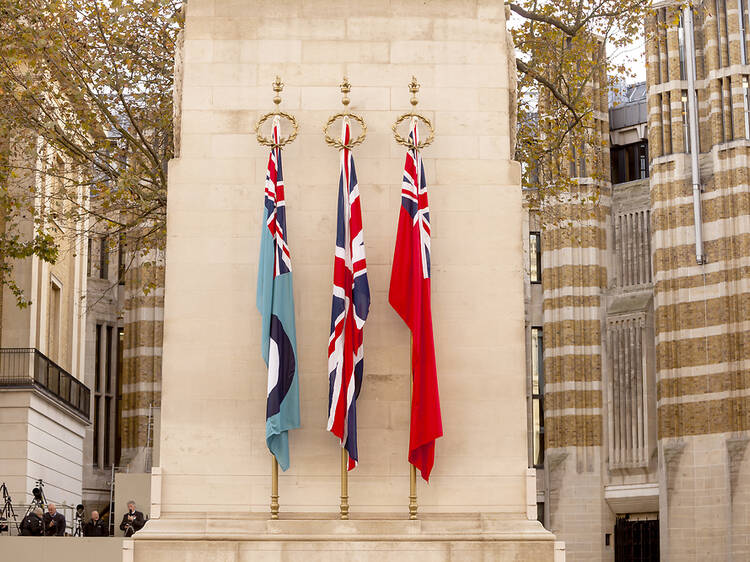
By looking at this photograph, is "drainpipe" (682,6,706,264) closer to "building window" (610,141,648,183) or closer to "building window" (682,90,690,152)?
"building window" (682,90,690,152)

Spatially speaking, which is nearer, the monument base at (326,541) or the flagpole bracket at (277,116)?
the monument base at (326,541)

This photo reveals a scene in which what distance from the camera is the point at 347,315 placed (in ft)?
44.2

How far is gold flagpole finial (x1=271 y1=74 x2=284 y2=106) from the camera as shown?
14.1m

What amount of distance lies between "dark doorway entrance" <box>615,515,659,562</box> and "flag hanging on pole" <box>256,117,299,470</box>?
3249 cm

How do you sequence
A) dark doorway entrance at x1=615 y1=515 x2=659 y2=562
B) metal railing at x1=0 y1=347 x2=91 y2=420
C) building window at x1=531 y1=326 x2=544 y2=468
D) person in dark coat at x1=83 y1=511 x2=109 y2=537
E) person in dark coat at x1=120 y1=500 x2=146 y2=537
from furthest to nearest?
building window at x1=531 y1=326 x2=544 y2=468, dark doorway entrance at x1=615 y1=515 x2=659 y2=562, metal railing at x1=0 y1=347 x2=91 y2=420, person in dark coat at x1=83 y1=511 x2=109 y2=537, person in dark coat at x1=120 y1=500 x2=146 y2=537

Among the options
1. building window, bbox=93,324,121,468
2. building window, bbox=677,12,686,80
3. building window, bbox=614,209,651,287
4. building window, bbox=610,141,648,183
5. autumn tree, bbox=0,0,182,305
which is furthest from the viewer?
building window, bbox=93,324,121,468

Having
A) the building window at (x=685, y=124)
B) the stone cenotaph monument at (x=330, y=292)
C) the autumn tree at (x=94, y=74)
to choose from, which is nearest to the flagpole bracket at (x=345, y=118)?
the stone cenotaph monument at (x=330, y=292)

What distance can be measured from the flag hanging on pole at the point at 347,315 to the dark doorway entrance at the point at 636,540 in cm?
3229

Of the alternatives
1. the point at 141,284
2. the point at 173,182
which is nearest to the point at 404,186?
the point at 173,182

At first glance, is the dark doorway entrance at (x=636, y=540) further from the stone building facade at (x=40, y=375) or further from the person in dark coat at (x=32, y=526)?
the person in dark coat at (x=32, y=526)

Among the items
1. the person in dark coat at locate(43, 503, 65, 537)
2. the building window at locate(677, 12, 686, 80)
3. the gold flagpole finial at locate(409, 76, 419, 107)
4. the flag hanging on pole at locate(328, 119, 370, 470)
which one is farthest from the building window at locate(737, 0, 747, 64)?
the flag hanging on pole at locate(328, 119, 370, 470)

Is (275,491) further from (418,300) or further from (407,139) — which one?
(407,139)

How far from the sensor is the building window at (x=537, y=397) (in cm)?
4606

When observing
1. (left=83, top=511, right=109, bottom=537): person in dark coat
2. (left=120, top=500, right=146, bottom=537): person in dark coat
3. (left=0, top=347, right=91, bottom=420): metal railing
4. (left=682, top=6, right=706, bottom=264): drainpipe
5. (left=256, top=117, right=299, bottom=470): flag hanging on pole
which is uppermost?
(left=682, top=6, right=706, bottom=264): drainpipe
